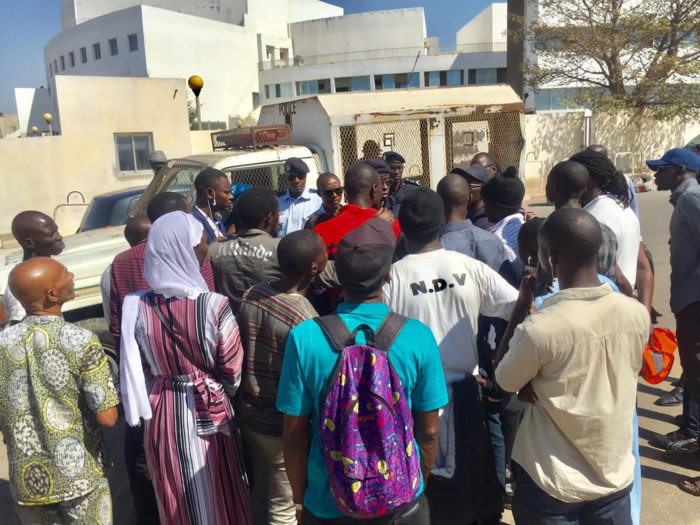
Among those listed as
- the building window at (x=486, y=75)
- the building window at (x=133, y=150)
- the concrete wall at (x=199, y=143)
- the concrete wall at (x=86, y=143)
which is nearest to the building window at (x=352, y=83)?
the building window at (x=486, y=75)

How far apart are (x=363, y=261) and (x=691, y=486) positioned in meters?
2.63

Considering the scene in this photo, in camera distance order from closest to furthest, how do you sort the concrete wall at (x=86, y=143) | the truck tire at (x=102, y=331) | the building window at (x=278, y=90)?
the truck tire at (x=102, y=331)
the concrete wall at (x=86, y=143)
the building window at (x=278, y=90)

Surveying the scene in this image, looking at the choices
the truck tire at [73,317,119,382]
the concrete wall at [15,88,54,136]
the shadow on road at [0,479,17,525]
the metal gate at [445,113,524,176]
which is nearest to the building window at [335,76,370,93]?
the concrete wall at [15,88,54,136]

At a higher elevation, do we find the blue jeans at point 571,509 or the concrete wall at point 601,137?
the concrete wall at point 601,137

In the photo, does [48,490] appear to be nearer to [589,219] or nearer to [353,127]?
[589,219]

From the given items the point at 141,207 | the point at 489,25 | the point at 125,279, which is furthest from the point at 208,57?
the point at 125,279

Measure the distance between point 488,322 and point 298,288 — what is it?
41.5 inches

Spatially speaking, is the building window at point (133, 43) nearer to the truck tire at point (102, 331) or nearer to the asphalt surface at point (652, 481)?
the truck tire at point (102, 331)

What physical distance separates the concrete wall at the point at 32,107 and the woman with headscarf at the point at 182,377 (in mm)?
44545

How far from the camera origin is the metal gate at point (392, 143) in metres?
6.07

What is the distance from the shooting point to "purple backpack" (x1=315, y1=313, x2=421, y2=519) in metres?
1.79

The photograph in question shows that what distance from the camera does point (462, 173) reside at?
4.10 m

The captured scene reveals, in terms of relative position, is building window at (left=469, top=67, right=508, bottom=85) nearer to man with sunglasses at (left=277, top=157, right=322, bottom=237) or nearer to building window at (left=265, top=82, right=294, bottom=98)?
building window at (left=265, top=82, right=294, bottom=98)

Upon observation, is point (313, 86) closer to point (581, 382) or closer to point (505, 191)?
point (505, 191)
